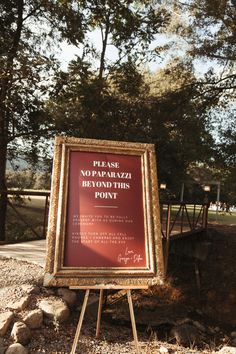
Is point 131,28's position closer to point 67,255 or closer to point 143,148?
point 143,148

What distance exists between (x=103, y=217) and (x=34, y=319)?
1553mm

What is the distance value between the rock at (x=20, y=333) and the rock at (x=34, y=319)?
0.68 ft

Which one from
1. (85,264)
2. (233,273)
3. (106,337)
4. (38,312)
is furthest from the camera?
(233,273)

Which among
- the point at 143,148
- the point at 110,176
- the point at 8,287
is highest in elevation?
the point at 143,148

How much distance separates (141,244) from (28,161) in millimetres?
9551

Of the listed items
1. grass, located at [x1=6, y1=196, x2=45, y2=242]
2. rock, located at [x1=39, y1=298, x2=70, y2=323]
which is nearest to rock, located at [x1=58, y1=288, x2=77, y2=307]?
rock, located at [x1=39, y1=298, x2=70, y2=323]

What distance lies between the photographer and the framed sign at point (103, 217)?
3.67 metres

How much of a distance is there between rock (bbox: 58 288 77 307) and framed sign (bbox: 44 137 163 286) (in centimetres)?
184

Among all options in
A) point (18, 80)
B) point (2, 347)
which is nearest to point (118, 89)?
point (18, 80)

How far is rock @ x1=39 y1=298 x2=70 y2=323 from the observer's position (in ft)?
15.6

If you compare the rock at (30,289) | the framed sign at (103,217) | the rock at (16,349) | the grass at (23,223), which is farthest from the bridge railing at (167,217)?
the rock at (16,349)

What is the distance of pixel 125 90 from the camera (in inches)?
450

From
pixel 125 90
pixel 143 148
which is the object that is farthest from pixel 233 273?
pixel 143 148

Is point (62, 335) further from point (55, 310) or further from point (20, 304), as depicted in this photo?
point (20, 304)
